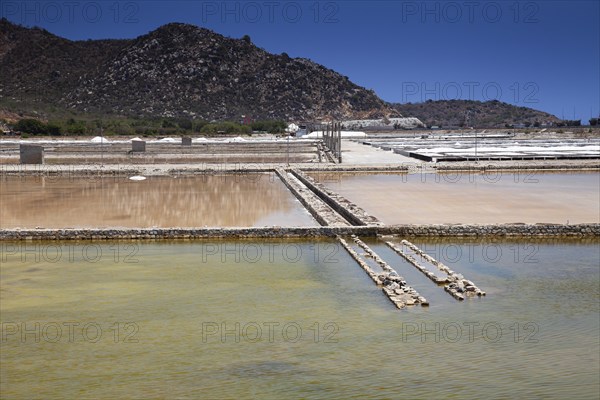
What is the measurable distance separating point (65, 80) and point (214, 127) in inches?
1056

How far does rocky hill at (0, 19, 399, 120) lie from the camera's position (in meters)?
76.9

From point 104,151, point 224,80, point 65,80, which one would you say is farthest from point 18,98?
point 104,151

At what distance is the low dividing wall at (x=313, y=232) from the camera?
1161 cm

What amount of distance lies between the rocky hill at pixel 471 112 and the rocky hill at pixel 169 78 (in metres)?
35.2

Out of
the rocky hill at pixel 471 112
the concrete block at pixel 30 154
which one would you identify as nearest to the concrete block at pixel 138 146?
the concrete block at pixel 30 154

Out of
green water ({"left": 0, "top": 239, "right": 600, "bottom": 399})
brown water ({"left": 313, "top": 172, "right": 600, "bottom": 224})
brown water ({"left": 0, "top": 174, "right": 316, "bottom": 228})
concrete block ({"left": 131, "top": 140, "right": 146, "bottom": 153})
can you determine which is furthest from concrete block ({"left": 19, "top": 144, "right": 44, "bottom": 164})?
green water ({"left": 0, "top": 239, "right": 600, "bottom": 399})

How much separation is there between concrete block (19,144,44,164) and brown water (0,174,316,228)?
13.5 ft

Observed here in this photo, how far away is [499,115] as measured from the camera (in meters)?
128

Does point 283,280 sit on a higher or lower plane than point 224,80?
lower

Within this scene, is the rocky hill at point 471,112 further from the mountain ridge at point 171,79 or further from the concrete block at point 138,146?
the concrete block at point 138,146

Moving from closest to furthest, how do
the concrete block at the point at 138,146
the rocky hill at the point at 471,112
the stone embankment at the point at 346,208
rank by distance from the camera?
1. the stone embankment at the point at 346,208
2. the concrete block at the point at 138,146
3. the rocky hill at the point at 471,112

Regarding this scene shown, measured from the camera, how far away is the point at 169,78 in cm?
8025

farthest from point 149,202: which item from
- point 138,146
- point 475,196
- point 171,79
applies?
point 171,79

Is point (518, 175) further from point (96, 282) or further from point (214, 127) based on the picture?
point (214, 127)
